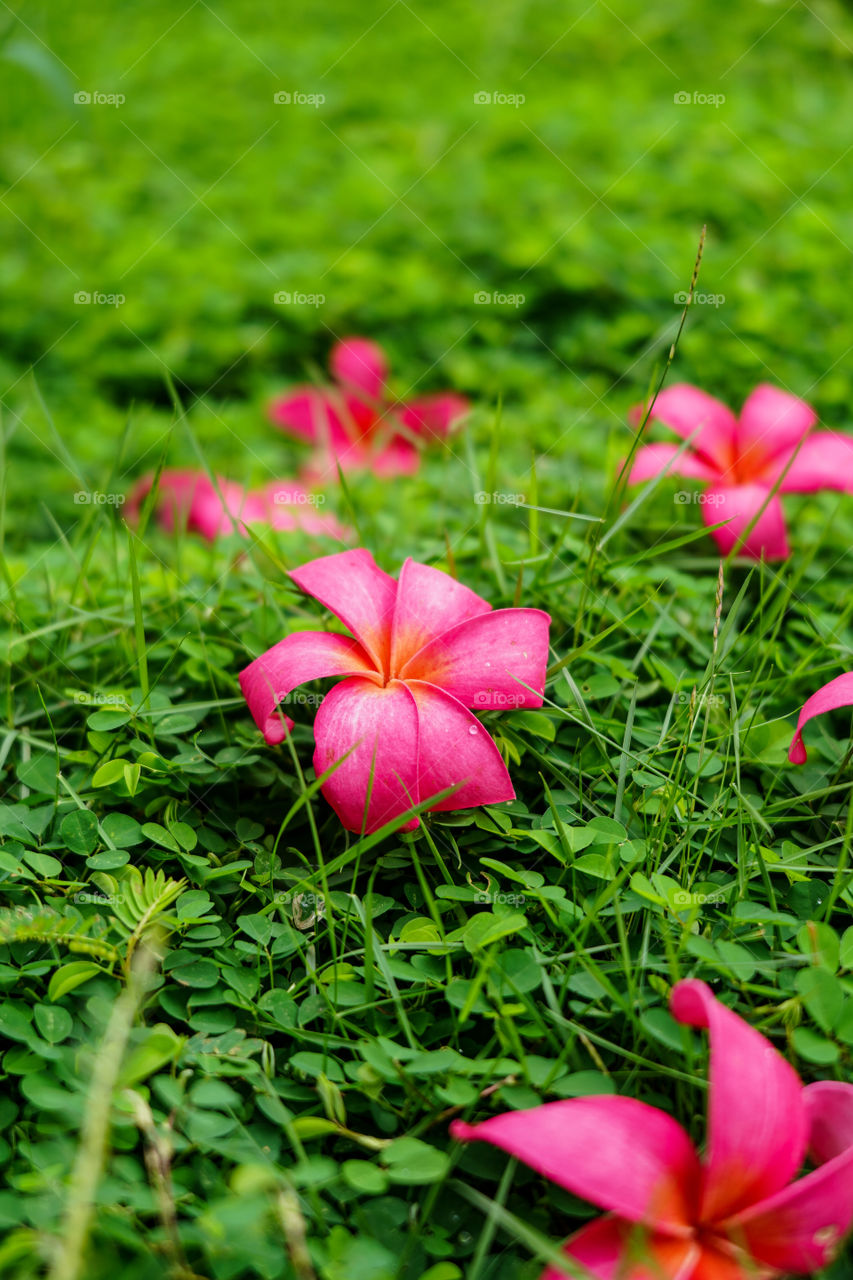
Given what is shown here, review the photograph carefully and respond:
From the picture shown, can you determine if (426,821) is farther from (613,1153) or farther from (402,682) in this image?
(613,1153)

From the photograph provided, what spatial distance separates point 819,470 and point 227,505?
90cm

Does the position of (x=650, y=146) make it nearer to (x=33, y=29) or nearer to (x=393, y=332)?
(x=393, y=332)

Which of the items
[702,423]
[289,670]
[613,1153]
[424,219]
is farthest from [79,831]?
[424,219]

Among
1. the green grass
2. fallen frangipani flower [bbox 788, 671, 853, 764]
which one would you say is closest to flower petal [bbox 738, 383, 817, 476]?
the green grass

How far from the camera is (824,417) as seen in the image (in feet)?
7.29

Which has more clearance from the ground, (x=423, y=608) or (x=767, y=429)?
(x=767, y=429)

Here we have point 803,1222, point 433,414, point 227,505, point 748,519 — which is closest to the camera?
point 803,1222

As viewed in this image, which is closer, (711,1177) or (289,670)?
(711,1177)

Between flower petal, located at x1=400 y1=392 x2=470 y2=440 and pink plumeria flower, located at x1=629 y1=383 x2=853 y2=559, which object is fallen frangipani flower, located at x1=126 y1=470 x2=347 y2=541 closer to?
flower petal, located at x1=400 y1=392 x2=470 y2=440

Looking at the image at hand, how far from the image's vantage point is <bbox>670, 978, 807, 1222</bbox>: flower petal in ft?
2.30

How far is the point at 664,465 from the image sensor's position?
1.46 meters

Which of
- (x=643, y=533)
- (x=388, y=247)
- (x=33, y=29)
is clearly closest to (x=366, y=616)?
(x=643, y=533)

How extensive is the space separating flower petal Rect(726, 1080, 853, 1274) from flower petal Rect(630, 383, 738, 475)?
106cm

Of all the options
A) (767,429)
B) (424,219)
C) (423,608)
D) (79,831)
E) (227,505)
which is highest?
(424,219)
